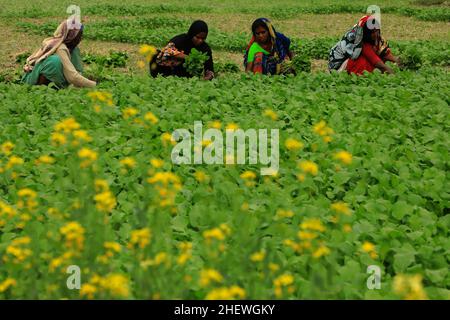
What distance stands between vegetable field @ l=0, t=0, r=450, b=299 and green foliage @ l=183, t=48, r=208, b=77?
663 millimetres

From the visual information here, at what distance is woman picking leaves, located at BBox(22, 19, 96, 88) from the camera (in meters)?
8.28

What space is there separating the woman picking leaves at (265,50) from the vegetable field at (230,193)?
989mm

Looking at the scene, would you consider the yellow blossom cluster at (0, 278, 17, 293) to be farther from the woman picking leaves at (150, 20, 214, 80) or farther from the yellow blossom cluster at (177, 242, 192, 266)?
the woman picking leaves at (150, 20, 214, 80)

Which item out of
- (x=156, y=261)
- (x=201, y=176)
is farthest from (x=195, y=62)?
(x=156, y=261)

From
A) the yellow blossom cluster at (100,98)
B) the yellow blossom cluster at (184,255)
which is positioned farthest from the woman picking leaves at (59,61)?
the yellow blossom cluster at (184,255)

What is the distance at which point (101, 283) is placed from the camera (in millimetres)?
2576

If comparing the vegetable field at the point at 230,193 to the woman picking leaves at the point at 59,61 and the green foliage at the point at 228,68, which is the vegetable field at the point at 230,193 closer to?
the woman picking leaves at the point at 59,61

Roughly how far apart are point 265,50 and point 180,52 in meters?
1.19

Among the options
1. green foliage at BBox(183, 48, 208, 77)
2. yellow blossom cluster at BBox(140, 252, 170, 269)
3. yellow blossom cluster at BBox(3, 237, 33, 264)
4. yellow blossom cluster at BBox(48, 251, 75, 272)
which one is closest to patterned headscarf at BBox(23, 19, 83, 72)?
green foliage at BBox(183, 48, 208, 77)

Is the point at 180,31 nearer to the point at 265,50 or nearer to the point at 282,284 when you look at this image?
the point at 265,50

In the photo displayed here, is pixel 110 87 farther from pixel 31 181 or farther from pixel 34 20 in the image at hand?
pixel 34 20

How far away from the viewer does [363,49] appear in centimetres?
947

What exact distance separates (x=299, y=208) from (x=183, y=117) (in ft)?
7.54
